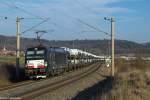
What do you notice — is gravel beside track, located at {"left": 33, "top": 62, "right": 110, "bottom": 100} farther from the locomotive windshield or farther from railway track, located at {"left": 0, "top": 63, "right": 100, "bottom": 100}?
the locomotive windshield

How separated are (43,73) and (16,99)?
78.1 ft

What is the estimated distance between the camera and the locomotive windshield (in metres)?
45.8

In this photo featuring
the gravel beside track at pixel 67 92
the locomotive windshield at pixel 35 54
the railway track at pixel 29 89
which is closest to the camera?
the gravel beside track at pixel 67 92

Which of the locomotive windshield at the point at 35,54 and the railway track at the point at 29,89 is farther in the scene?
the locomotive windshield at the point at 35,54

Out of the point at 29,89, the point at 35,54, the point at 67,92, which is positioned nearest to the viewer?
the point at 67,92

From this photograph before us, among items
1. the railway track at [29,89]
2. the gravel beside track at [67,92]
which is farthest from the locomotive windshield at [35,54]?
the gravel beside track at [67,92]

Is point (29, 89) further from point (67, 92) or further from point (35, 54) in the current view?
point (35, 54)

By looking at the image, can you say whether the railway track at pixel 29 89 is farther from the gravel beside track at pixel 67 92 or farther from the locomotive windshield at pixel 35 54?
the locomotive windshield at pixel 35 54

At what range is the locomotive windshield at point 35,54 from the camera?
45.8 meters

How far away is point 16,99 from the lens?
22.5 meters

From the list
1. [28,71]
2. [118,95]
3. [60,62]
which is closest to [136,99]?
[118,95]

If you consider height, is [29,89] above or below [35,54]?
below

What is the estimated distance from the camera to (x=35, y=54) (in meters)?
46.0

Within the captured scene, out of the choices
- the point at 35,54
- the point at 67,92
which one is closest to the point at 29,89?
the point at 67,92
